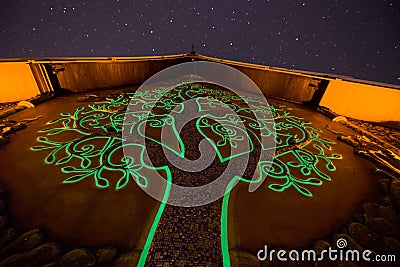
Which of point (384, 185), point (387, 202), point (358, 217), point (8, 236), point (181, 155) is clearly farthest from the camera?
point (181, 155)

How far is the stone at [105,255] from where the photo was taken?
4.86 ft

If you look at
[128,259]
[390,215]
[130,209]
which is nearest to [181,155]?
[130,209]

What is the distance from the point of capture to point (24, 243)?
5.02 ft

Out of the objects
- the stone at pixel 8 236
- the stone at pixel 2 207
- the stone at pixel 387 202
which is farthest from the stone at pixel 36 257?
the stone at pixel 387 202

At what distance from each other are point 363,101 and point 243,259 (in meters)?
5.13

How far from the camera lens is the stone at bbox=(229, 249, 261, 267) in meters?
1.59

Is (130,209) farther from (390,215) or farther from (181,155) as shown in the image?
(390,215)

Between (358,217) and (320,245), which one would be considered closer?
(320,245)

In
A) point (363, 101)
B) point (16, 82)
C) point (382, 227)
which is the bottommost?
point (382, 227)

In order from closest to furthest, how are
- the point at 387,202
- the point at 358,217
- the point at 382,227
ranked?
the point at 382,227 → the point at 358,217 → the point at 387,202

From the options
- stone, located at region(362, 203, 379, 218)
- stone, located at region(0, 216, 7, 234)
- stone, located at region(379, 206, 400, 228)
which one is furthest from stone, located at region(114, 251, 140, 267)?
stone, located at region(379, 206, 400, 228)

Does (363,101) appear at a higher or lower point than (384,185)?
higher

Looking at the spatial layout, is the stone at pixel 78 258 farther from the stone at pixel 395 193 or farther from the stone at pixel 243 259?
the stone at pixel 395 193

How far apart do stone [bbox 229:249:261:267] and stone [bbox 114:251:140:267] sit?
841 millimetres
